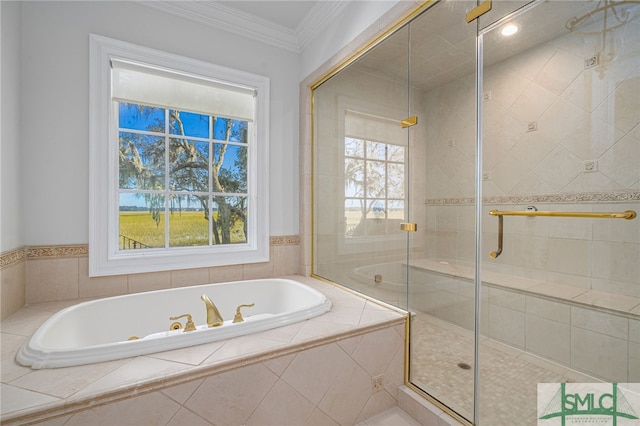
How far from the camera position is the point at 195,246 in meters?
2.50

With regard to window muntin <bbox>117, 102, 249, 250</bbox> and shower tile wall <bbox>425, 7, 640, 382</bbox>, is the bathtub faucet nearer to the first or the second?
window muntin <bbox>117, 102, 249, 250</bbox>

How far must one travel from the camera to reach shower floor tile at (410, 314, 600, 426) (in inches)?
54.6

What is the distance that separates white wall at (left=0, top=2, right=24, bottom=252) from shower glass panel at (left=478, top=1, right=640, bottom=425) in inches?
100

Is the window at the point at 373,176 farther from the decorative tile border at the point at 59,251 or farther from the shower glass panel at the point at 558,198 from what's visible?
the decorative tile border at the point at 59,251

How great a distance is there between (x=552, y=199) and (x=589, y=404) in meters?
0.87

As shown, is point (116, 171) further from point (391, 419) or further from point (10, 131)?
point (391, 419)

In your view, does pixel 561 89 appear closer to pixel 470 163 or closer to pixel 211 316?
pixel 470 163

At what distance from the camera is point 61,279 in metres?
1.98

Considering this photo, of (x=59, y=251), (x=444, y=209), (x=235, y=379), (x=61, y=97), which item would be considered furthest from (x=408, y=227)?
(x=61, y=97)

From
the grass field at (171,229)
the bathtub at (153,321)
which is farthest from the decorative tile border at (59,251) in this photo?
the bathtub at (153,321)

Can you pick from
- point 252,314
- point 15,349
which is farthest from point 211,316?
point 15,349

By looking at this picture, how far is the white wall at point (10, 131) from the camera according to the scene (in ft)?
5.35

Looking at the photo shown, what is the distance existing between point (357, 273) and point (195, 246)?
1.36 metres

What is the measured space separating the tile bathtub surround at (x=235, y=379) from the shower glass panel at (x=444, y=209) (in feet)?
0.60
